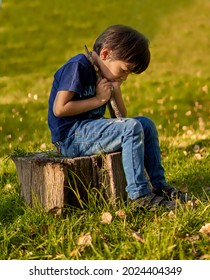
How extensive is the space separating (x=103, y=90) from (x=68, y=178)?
0.82 meters

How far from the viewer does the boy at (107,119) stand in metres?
4.71

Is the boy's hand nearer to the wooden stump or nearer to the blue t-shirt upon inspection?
the blue t-shirt

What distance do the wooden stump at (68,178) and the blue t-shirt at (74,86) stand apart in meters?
0.24

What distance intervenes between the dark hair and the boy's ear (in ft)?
0.11

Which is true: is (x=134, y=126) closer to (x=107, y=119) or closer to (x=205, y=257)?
(x=107, y=119)

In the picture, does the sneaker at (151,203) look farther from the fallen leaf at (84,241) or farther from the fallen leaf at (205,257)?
the fallen leaf at (205,257)

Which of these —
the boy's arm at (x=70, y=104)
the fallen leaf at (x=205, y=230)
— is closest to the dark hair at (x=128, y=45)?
the boy's arm at (x=70, y=104)

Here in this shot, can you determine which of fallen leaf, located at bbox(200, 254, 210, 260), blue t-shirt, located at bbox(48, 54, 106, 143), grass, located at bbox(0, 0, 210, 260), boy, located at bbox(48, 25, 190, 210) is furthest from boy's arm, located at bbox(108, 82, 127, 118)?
fallen leaf, located at bbox(200, 254, 210, 260)

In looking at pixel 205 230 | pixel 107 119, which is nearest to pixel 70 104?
pixel 107 119

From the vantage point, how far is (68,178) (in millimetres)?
4688

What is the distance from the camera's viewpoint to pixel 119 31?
486 cm

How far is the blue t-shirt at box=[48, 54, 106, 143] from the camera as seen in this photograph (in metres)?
4.80
